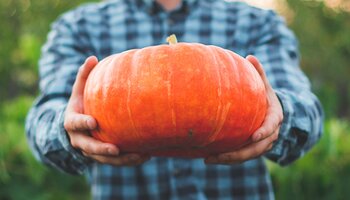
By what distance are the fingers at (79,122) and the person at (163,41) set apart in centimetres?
29

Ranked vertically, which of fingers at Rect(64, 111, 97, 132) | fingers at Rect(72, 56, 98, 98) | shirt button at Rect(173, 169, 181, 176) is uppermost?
fingers at Rect(72, 56, 98, 98)

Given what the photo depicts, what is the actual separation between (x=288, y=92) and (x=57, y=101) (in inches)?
28.3

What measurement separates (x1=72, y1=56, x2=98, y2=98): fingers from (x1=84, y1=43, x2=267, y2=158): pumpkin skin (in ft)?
0.18

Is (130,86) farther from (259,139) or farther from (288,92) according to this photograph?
(288,92)

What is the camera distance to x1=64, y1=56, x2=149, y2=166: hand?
4.28ft

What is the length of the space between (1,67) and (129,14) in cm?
649

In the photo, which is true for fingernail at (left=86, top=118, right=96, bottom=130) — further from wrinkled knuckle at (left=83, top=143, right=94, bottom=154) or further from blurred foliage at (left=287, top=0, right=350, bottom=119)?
blurred foliage at (left=287, top=0, right=350, bottom=119)

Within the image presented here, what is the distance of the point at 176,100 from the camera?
122 cm

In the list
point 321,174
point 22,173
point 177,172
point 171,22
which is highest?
point 171,22

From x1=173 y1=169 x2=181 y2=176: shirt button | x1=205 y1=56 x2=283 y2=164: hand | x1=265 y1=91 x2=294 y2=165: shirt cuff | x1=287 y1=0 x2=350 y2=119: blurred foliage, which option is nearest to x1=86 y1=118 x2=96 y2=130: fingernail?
x1=205 y1=56 x2=283 y2=164: hand

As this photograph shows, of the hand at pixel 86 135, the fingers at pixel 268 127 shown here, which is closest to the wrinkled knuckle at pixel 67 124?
the hand at pixel 86 135

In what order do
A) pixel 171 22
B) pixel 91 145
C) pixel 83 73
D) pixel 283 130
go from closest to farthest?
pixel 91 145, pixel 83 73, pixel 283 130, pixel 171 22

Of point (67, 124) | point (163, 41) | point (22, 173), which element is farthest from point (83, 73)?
point (22, 173)

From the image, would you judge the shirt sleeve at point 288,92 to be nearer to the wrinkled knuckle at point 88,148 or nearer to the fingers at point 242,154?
the fingers at point 242,154
